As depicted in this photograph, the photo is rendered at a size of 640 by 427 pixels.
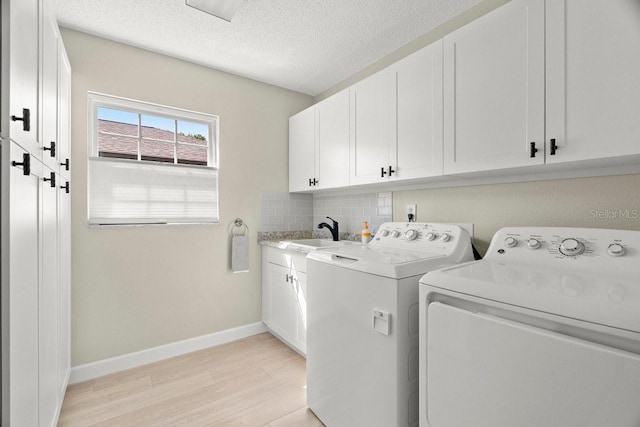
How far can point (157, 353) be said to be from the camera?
2416 millimetres

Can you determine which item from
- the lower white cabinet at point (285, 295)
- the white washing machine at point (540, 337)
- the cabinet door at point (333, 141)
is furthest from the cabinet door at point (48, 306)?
the cabinet door at point (333, 141)

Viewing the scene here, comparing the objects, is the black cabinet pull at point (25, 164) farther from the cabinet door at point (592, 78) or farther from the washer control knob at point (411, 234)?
the cabinet door at point (592, 78)

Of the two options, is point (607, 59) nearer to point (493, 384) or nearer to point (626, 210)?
point (626, 210)

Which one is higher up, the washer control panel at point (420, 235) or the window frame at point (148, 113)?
the window frame at point (148, 113)

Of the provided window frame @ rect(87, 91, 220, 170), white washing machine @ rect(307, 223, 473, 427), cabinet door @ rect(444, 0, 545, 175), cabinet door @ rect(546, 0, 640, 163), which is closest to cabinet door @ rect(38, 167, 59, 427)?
window frame @ rect(87, 91, 220, 170)

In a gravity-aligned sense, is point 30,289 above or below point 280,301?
above

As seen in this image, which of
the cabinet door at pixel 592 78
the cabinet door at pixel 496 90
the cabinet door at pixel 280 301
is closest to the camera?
the cabinet door at pixel 592 78

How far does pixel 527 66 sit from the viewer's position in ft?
4.37

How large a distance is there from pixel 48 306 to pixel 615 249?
2431 millimetres

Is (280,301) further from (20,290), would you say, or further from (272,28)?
(272,28)

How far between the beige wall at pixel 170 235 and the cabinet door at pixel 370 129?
3.52ft

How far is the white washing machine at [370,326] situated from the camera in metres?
1.28

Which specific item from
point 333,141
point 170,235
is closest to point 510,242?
point 333,141

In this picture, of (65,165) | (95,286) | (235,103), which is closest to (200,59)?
(235,103)
